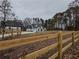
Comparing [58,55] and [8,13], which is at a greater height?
[8,13]

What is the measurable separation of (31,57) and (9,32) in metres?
20.7

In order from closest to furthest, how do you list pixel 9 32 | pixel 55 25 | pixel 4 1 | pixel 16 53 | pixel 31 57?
pixel 31 57 → pixel 16 53 → pixel 4 1 → pixel 9 32 → pixel 55 25

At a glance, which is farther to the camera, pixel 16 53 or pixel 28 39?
pixel 16 53

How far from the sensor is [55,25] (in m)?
86.4

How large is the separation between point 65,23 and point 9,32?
2153 inches

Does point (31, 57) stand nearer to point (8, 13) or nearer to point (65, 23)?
point (8, 13)

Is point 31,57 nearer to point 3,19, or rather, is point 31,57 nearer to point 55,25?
point 3,19

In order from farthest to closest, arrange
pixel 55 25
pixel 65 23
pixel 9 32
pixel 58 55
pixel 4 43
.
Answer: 1. pixel 55 25
2. pixel 65 23
3. pixel 9 32
4. pixel 58 55
5. pixel 4 43

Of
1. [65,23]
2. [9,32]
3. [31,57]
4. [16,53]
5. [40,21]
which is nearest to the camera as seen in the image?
[31,57]

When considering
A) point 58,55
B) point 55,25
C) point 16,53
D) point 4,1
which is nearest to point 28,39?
point 16,53

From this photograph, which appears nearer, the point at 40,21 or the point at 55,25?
the point at 55,25

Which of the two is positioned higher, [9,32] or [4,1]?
[4,1]

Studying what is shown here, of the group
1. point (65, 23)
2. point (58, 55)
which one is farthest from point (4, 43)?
point (65, 23)

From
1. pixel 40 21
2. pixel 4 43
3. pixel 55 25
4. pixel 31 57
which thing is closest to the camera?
pixel 4 43
